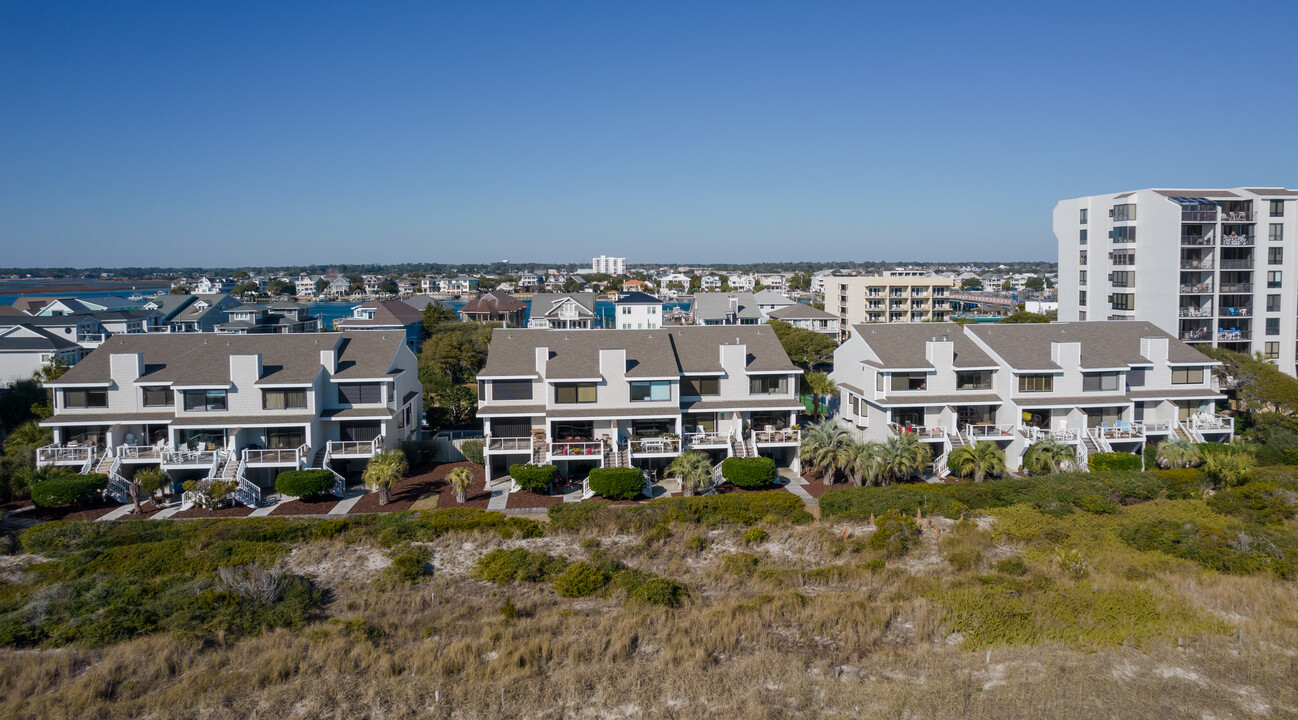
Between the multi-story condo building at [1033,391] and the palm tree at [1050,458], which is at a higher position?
the multi-story condo building at [1033,391]

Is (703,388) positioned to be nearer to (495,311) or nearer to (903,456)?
(903,456)

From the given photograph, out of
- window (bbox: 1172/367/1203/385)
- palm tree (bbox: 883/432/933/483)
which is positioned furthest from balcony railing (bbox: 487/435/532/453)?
window (bbox: 1172/367/1203/385)

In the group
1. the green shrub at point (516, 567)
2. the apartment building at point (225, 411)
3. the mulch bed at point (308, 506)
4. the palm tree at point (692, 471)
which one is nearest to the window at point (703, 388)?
the palm tree at point (692, 471)

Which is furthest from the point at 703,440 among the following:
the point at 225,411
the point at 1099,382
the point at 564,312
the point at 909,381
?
the point at 564,312

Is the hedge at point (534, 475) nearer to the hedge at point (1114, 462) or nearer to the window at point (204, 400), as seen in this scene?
the window at point (204, 400)

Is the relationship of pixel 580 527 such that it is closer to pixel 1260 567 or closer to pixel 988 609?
pixel 988 609

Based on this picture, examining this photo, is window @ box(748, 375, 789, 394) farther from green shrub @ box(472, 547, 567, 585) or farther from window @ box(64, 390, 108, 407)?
window @ box(64, 390, 108, 407)
